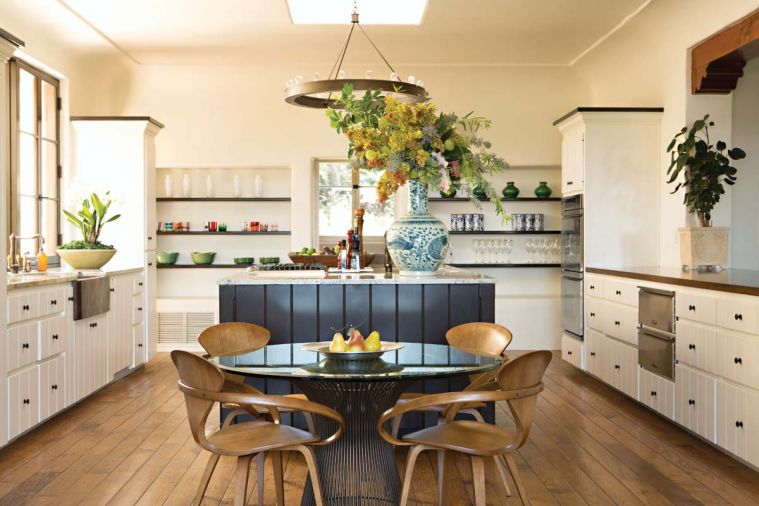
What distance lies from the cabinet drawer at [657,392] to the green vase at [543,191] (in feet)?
11.1

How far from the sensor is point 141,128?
6.93m

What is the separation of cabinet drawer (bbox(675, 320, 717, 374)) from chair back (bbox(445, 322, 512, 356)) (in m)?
1.34

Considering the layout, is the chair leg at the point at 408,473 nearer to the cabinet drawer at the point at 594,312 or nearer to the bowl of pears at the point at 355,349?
the bowl of pears at the point at 355,349

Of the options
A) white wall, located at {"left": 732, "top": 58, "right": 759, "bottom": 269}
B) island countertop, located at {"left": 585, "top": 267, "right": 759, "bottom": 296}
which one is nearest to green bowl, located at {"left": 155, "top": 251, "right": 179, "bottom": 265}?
island countertop, located at {"left": 585, "top": 267, "right": 759, "bottom": 296}

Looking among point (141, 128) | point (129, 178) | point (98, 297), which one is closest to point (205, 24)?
point (141, 128)

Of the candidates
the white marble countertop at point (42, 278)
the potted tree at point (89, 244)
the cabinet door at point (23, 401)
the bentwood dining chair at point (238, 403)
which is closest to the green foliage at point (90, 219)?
the potted tree at point (89, 244)

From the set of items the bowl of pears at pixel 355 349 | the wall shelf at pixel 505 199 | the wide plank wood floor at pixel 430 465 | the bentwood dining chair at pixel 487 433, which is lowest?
the wide plank wood floor at pixel 430 465

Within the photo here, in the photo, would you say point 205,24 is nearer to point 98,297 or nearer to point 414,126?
point 98,297

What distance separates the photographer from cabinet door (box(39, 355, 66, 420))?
14.8ft

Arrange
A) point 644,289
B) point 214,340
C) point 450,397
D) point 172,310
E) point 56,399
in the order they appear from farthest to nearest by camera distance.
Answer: point 172,310, point 644,289, point 56,399, point 214,340, point 450,397

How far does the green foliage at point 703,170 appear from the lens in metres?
5.48

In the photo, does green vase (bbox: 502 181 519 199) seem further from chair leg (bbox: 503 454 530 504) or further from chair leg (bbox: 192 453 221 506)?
chair leg (bbox: 192 453 221 506)

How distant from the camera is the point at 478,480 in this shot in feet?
8.98

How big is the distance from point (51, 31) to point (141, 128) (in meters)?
1.08
